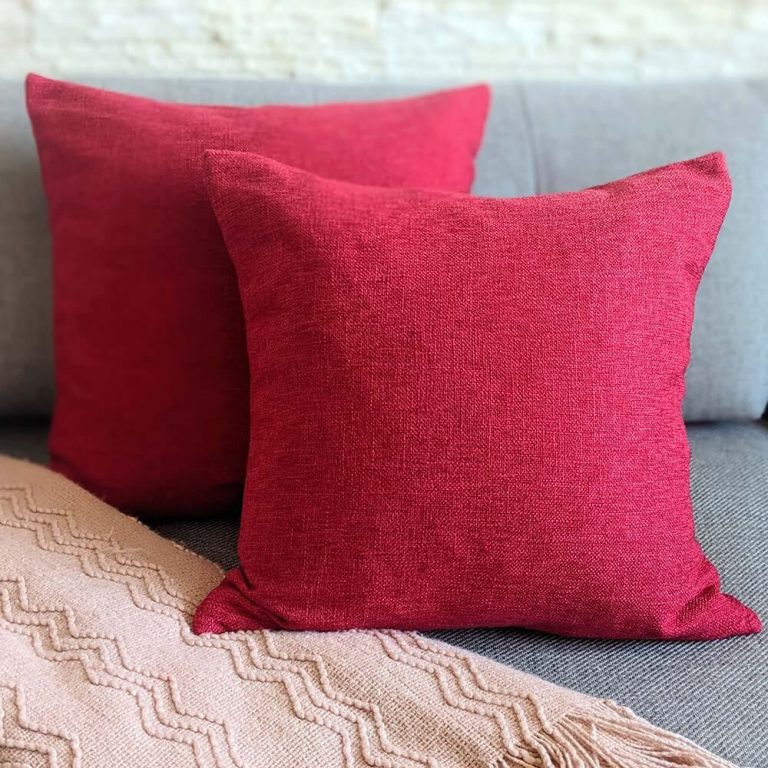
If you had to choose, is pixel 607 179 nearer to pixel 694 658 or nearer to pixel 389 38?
pixel 389 38

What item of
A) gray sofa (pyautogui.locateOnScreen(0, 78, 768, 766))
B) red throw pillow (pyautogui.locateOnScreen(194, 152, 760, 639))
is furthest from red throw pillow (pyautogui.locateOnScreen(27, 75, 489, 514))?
red throw pillow (pyautogui.locateOnScreen(194, 152, 760, 639))

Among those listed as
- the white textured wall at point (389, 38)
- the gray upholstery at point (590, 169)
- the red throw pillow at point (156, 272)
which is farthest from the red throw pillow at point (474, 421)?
the white textured wall at point (389, 38)

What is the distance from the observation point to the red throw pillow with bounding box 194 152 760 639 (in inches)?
31.8

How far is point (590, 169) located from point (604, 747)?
822 millimetres

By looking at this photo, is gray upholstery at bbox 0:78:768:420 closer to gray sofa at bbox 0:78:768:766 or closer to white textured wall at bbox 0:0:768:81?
gray sofa at bbox 0:78:768:766

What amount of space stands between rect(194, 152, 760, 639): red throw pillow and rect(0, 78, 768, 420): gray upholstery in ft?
1.23

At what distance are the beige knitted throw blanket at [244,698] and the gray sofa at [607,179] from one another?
186 millimetres

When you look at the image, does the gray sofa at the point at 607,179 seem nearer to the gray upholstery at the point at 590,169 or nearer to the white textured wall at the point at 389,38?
the gray upholstery at the point at 590,169

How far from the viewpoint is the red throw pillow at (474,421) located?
81 centimetres

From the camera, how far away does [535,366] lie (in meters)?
0.82

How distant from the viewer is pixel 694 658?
34.1 inches

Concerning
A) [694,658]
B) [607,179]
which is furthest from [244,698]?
[607,179]

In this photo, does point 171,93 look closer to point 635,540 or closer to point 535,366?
point 535,366

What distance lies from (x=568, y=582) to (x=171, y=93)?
0.89 metres
